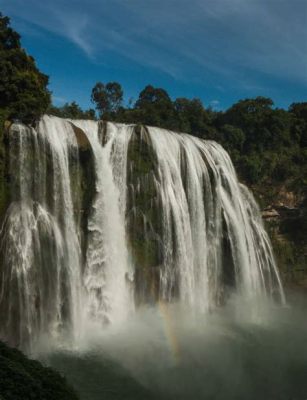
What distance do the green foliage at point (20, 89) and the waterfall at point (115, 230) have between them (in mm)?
723

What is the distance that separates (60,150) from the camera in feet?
52.3

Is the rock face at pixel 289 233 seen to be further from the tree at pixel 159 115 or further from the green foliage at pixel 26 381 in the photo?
the green foliage at pixel 26 381

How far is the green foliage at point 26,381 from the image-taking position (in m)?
6.79

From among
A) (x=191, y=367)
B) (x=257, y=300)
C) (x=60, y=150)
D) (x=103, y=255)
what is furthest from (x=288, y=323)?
(x=60, y=150)

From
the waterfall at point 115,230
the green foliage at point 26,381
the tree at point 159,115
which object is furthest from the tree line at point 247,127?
the green foliage at point 26,381

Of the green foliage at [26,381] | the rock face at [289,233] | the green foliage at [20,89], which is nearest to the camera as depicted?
the green foliage at [26,381]

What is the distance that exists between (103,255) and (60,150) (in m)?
4.76

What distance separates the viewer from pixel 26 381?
7.14 m

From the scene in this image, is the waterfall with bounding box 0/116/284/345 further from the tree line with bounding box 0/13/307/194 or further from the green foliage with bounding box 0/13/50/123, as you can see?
the tree line with bounding box 0/13/307/194

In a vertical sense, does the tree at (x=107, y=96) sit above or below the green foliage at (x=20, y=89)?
above

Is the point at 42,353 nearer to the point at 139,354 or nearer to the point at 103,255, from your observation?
the point at 139,354

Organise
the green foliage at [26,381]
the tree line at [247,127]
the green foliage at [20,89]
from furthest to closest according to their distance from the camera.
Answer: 1. the tree line at [247,127]
2. the green foliage at [20,89]
3. the green foliage at [26,381]

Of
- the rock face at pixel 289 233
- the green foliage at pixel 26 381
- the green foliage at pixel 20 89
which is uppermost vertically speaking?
the green foliage at pixel 20 89

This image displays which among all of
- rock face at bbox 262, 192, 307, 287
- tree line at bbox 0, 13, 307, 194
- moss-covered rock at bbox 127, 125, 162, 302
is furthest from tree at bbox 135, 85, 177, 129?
moss-covered rock at bbox 127, 125, 162, 302
